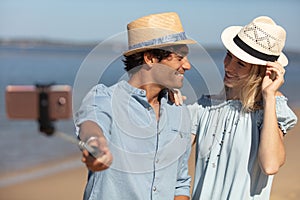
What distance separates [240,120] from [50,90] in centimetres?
75

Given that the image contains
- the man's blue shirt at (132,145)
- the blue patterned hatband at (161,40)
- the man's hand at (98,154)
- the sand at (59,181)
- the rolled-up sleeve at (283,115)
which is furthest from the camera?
the sand at (59,181)

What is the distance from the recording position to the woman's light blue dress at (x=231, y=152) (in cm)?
263

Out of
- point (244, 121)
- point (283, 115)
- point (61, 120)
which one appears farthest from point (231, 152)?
point (61, 120)

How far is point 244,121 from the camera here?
267 cm

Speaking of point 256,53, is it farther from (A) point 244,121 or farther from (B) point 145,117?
(B) point 145,117

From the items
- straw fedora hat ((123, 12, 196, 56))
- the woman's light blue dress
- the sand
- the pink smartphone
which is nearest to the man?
straw fedora hat ((123, 12, 196, 56))

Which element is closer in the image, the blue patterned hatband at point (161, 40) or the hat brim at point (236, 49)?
the blue patterned hatband at point (161, 40)

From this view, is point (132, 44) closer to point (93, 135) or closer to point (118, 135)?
point (118, 135)

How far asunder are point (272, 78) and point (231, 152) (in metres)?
0.32

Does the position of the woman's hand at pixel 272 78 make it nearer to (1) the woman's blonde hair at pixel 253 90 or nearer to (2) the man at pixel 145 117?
(1) the woman's blonde hair at pixel 253 90

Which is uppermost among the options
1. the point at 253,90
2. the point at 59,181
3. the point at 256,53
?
the point at 256,53

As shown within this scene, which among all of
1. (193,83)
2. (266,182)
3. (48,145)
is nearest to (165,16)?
(193,83)

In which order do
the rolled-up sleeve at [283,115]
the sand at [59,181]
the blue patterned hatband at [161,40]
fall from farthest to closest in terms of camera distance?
the sand at [59,181]
the rolled-up sleeve at [283,115]
the blue patterned hatband at [161,40]

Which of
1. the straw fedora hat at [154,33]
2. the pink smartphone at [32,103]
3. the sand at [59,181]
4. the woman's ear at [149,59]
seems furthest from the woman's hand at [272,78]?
the sand at [59,181]
